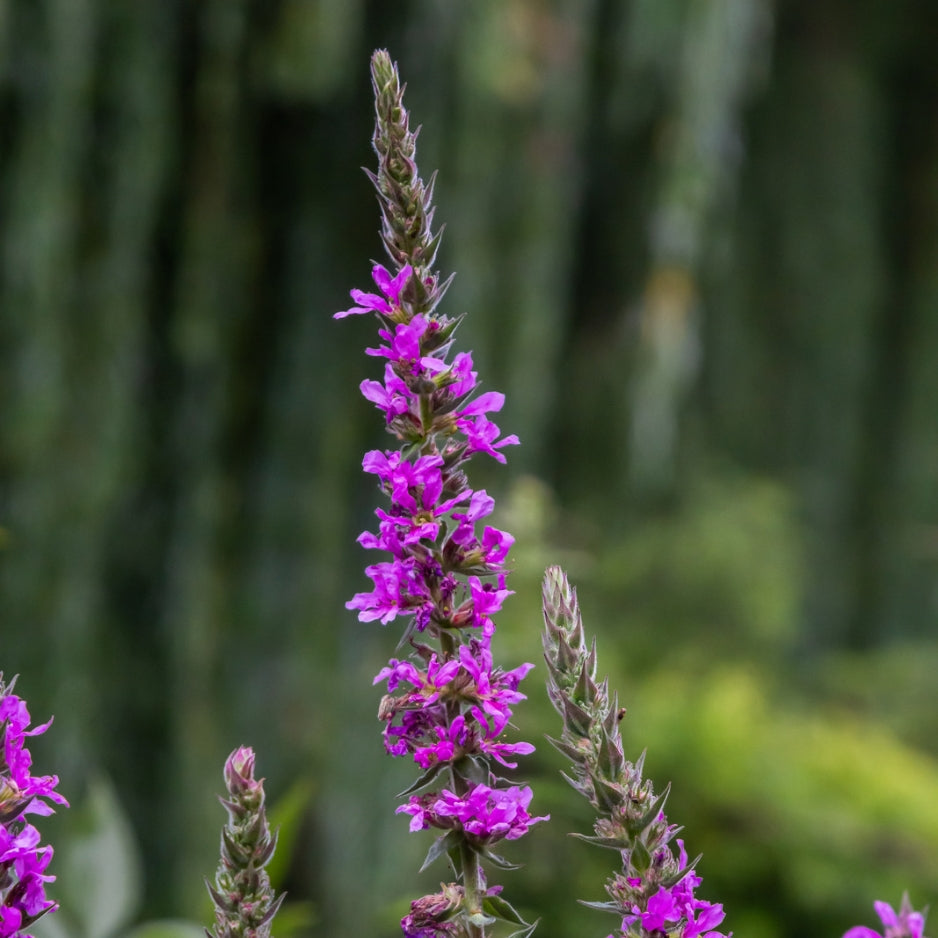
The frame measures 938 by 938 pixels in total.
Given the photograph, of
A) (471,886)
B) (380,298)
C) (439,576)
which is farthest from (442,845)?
(380,298)

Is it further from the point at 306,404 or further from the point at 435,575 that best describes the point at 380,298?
the point at 306,404

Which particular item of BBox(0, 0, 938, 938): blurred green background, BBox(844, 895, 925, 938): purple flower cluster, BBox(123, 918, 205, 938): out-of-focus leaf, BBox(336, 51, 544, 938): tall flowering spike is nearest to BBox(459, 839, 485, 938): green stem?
BBox(336, 51, 544, 938): tall flowering spike

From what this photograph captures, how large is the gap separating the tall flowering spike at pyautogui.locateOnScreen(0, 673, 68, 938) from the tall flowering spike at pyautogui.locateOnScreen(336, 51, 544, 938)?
16 centimetres

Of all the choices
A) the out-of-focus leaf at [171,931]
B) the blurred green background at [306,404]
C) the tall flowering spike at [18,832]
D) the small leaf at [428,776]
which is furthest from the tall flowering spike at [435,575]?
the blurred green background at [306,404]

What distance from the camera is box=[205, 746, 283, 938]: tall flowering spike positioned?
1.73 ft

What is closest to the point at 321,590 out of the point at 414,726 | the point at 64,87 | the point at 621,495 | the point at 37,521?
the point at 37,521

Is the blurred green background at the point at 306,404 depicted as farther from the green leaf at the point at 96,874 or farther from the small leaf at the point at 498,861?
the small leaf at the point at 498,861

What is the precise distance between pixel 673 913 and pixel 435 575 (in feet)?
0.60

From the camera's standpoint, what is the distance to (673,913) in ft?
1.76

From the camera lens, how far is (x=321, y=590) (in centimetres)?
296

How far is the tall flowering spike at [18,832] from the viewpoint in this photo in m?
0.51

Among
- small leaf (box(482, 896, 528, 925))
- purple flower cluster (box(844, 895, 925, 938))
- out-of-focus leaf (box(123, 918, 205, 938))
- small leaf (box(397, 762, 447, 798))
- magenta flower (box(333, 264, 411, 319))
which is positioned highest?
magenta flower (box(333, 264, 411, 319))

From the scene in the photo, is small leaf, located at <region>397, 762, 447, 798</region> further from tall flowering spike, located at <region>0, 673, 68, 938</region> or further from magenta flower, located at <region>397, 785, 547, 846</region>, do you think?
tall flowering spike, located at <region>0, 673, 68, 938</region>

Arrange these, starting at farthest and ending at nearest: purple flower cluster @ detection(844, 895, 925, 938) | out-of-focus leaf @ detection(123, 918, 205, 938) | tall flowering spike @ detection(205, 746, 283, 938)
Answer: out-of-focus leaf @ detection(123, 918, 205, 938)
tall flowering spike @ detection(205, 746, 283, 938)
purple flower cluster @ detection(844, 895, 925, 938)
